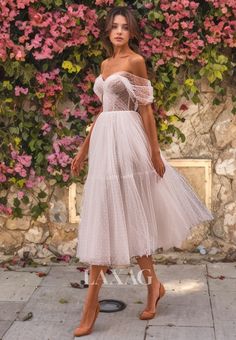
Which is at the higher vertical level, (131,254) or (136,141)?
(136,141)

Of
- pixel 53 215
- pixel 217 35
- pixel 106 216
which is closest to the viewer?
pixel 106 216

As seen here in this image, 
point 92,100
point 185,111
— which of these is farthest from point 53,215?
point 185,111

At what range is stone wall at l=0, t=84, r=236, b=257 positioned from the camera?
5531mm

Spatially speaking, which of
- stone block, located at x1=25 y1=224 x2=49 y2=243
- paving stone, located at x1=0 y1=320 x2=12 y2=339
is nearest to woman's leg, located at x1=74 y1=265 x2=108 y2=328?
paving stone, located at x1=0 y1=320 x2=12 y2=339

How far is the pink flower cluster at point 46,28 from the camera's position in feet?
17.0

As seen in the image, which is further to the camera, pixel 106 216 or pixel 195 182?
pixel 195 182

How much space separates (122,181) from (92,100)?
148 centimetres

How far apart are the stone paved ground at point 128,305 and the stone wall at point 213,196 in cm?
26

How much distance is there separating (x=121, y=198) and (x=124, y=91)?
0.70 metres

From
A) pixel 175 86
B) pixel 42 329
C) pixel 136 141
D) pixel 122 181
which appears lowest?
pixel 42 329

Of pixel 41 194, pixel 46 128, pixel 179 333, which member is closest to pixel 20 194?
pixel 41 194

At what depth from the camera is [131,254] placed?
4121 mm

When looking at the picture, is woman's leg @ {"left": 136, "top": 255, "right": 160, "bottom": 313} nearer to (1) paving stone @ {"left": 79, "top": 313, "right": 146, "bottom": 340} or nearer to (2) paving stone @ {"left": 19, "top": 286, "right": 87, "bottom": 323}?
(1) paving stone @ {"left": 79, "top": 313, "right": 146, "bottom": 340}

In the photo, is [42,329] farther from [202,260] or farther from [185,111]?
[185,111]
